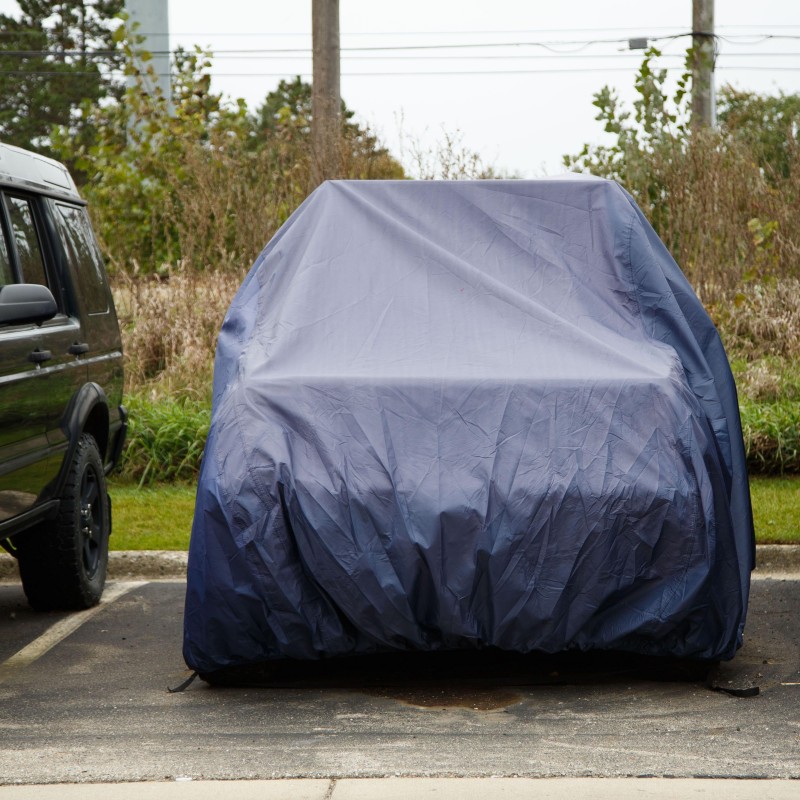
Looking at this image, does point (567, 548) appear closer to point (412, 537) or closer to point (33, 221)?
point (412, 537)

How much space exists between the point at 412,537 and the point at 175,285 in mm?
7128

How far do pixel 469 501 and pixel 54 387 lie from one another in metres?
2.14

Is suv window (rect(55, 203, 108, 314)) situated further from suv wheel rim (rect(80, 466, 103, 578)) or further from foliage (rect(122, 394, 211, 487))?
foliage (rect(122, 394, 211, 487))

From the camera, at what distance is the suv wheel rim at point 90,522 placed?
18.7 feet

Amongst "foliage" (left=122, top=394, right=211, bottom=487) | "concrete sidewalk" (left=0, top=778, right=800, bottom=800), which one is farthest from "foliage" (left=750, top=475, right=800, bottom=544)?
"foliage" (left=122, top=394, right=211, bottom=487)

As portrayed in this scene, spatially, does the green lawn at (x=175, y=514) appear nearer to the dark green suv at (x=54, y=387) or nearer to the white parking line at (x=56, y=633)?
the white parking line at (x=56, y=633)

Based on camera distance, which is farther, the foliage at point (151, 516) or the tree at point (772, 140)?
the tree at point (772, 140)

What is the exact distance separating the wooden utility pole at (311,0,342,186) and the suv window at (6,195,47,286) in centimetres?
589

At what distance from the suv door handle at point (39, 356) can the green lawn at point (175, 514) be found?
183 cm

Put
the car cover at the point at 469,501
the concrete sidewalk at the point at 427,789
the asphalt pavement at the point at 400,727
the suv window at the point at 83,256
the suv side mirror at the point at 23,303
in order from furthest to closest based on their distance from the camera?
the suv window at the point at 83,256 → the suv side mirror at the point at 23,303 → the car cover at the point at 469,501 → the asphalt pavement at the point at 400,727 → the concrete sidewalk at the point at 427,789

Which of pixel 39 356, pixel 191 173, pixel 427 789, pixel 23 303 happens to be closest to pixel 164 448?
pixel 39 356

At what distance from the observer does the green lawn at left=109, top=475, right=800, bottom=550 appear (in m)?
6.70

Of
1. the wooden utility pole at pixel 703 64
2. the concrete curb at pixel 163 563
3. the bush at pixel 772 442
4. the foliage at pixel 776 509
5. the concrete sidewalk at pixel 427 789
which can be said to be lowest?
the concrete curb at pixel 163 563

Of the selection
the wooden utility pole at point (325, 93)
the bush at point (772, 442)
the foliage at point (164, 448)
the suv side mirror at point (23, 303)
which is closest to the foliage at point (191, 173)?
the wooden utility pole at point (325, 93)
